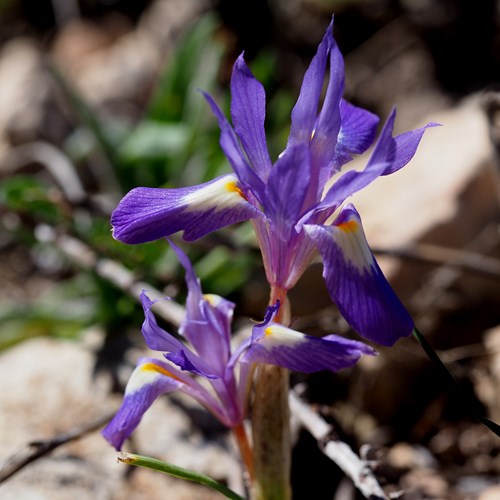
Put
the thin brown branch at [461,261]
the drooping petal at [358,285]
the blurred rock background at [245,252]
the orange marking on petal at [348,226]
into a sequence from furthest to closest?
the thin brown branch at [461,261] < the blurred rock background at [245,252] < the orange marking on petal at [348,226] < the drooping petal at [358,285]

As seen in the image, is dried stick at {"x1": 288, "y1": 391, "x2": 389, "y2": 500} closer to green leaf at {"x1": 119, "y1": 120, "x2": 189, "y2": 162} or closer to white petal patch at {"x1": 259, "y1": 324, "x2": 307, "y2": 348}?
white petal patch at {"x1": 259, "y1": 324, "x2": 307, "y2": 348}

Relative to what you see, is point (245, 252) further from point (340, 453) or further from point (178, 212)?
point (178, 212)

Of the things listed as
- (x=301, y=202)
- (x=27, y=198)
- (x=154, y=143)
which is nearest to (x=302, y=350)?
(x=301, y=202)

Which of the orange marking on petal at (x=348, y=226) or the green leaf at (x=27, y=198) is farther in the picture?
the green leaf at (x=27, y=198)

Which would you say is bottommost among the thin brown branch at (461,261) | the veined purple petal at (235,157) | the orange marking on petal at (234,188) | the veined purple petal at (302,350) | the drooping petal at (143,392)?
the thin brown branch at (461,261)

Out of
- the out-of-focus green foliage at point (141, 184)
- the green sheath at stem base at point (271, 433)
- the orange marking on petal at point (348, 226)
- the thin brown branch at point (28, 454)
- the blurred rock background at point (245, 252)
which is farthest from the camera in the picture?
the out-of-focus green foliage at point (141, 184)

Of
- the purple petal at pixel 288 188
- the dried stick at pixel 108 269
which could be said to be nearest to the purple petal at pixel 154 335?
the purple petal at pixel 288 188

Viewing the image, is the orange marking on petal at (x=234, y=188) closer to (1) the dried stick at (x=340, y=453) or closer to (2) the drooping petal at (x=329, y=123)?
(2) the drooping petal at (x=329, y=123)
